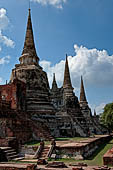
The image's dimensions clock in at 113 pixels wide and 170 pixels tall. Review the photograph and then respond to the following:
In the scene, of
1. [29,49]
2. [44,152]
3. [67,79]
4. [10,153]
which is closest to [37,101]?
[29,49]

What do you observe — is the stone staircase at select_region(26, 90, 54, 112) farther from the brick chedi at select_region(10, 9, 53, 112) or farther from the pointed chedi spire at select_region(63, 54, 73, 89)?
the pointed chedi spire at select_region(63, 54, 73, 89)

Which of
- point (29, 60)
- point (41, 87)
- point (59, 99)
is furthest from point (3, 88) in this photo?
point (59, 99)

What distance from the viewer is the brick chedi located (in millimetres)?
26969

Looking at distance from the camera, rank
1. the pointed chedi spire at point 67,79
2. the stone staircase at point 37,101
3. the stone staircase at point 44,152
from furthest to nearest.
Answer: the pointed chedi spire at point 67,79, the stone staircase at point 37,101, the stone staircase at point 44,152

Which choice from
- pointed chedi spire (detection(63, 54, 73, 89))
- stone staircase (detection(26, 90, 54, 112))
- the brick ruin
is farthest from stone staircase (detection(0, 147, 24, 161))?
pointed chedi spire (detection(63, 54, 73, 89))

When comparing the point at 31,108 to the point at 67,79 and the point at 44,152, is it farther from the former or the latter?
the point at 67,79

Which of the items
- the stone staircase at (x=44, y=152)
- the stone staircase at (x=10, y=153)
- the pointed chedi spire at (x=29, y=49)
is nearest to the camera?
the stone staircase at (x=10, y=153)

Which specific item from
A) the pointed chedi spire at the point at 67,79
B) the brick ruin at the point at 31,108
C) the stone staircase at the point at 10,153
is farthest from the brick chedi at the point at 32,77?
the stone staircase at the point at 10,153

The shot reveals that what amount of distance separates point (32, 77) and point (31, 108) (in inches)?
210

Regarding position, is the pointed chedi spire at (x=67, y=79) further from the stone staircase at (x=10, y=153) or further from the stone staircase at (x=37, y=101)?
the stone staircase at (x=10, y=153)

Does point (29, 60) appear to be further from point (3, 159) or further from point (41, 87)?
point (3, 159)

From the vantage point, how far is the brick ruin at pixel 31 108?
64.1 feet

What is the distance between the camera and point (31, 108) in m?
26.1

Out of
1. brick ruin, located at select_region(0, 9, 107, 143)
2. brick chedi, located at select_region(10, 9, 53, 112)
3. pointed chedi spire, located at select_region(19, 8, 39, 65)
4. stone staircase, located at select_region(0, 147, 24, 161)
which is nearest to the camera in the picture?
stone staircase, located at select_region(0, 147, 24, 161)
